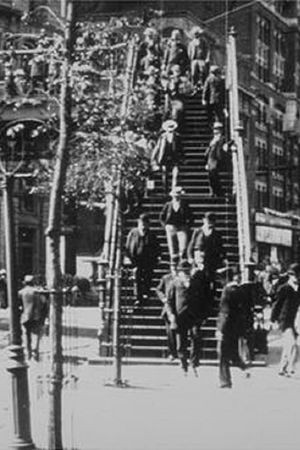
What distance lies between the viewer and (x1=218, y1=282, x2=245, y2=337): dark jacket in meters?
17.1

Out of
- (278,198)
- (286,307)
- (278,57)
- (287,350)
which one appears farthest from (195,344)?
(278,57)

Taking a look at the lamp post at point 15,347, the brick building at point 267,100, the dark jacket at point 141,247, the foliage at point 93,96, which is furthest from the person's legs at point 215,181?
the brick building at point 267,100

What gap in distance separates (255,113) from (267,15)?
500 cm

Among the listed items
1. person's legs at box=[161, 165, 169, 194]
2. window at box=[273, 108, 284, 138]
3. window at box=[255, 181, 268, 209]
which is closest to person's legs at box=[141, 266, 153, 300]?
person's legs at box=[161, 165, 169, 194]

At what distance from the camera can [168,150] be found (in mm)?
23906

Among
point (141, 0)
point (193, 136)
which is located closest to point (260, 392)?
point (193, 136)

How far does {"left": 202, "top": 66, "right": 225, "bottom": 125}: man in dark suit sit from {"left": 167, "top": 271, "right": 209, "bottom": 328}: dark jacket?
855 centimetres

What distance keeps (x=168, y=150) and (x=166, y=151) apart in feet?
0.26

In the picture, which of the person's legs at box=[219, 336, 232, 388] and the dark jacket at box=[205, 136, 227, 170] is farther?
the dark jacket at box=[205, 136, 227, 170]

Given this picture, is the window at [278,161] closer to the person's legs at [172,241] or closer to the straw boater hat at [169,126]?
the straw boater hat at [169,126]

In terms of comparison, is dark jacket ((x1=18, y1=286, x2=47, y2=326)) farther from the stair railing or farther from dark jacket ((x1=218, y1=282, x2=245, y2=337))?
dark jacket ((x1=218, y1=282, x2=245, y2=337))

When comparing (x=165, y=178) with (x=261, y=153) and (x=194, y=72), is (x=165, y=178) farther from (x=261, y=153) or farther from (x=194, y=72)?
(x=261, y=153)

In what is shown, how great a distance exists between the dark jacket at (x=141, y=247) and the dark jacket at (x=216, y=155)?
9.30 ft

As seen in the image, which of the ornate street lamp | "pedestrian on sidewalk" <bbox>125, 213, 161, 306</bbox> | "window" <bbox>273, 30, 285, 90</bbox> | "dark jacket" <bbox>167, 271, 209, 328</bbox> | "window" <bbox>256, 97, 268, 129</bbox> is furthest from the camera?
"window" <bbox>273, 30, 285, 90</bbox>
